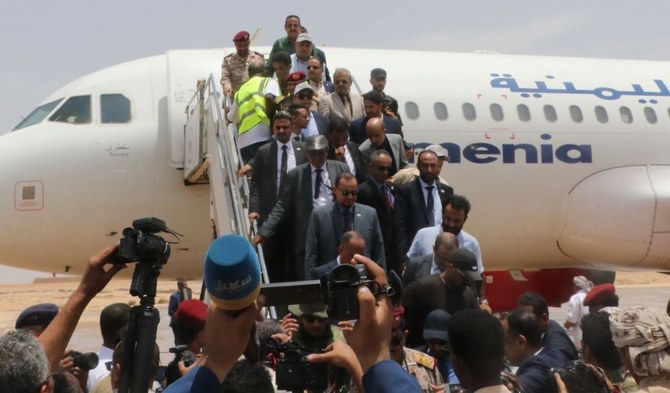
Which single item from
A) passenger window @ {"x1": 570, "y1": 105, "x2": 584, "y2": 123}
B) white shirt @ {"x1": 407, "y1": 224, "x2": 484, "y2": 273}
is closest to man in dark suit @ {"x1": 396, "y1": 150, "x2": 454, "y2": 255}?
white shirt @ {"x1": 407, "y1": 224, "x2": 484, "y2": 273}

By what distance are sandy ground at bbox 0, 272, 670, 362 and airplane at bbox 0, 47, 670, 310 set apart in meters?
3.88

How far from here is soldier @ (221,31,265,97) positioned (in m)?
13.0

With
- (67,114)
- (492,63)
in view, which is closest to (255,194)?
(67,114)

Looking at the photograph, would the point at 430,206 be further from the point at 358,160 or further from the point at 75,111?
the point at 75,111

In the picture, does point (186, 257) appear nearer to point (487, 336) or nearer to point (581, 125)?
point (581, 125)

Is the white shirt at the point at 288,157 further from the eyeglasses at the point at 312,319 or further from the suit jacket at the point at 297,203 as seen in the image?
the eyeglasses at the point at 312,319

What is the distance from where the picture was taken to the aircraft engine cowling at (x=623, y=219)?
1600cm

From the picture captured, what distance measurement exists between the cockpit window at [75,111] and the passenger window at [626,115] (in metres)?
7.38

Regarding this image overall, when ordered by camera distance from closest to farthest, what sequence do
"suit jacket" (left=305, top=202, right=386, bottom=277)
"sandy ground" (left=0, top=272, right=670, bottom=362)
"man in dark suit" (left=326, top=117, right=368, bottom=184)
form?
"suit jacket" (left=305, top=202, right=386, bottom=277)
"man in dark suit" (left=326, top=117, right=368, bottom=184)
"sandy ground" (left=0, top=272, right=670, bottom=362)

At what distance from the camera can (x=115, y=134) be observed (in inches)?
551

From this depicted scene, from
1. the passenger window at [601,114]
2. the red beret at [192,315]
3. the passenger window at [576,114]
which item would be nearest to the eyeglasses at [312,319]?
the red beret at [192,315]

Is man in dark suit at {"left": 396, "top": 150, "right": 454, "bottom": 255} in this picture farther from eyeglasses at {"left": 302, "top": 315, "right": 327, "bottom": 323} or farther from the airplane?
eyeglasses at {"left": 302, "top": 315, "right": 327, "bottom": 323}

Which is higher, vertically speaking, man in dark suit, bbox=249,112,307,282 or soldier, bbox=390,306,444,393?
man in dark suit, bbox=249,112,307,282

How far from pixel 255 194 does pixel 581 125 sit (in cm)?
657
